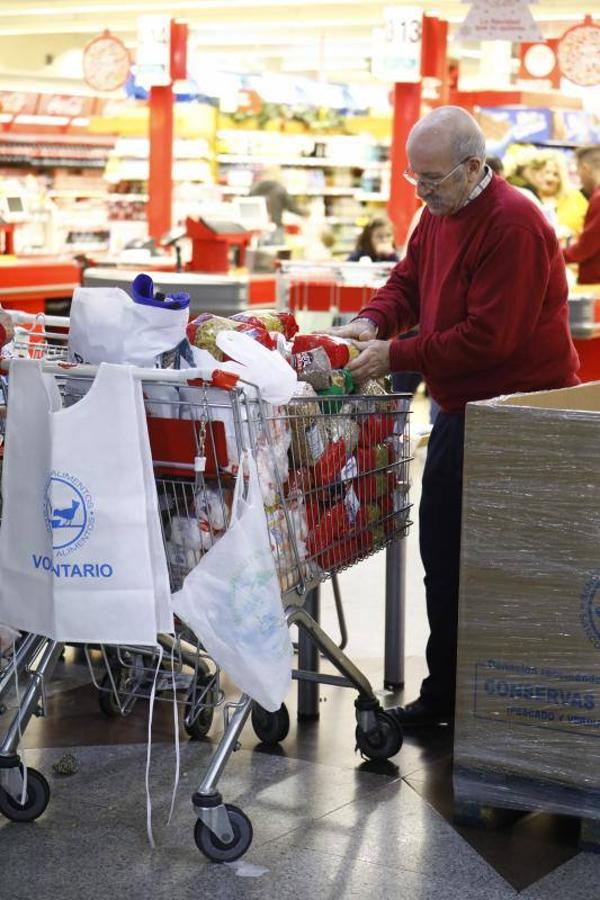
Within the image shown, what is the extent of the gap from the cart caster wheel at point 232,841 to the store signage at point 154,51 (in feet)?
41.3

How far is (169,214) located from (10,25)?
660 centimetres

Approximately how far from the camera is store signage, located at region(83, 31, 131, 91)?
15.2m

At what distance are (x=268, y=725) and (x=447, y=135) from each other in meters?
1.54

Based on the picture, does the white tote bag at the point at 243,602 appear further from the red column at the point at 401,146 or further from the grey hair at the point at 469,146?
the red column at the point at 401,146

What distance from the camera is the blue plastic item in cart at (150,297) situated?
2818 millimetres

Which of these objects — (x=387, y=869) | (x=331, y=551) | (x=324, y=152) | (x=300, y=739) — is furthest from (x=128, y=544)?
(x=324, y=152)

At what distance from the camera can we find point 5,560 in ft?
9.36

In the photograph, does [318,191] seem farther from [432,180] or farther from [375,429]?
[375,429]

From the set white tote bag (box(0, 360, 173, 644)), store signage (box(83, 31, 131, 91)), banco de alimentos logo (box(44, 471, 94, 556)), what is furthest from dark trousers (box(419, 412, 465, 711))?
store signage (box(83, 31, 131, 91))

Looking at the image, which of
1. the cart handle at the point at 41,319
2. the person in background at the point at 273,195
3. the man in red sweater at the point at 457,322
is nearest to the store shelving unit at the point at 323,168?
the person in background at the point at 273,195

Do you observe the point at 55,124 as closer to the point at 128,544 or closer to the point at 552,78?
the point at 552,78

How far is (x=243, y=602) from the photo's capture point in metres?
2.64

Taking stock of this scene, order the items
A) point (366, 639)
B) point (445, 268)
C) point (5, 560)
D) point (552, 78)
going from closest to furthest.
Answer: point (5, 560)
point (445, 268)
point (366, 639)
point (552, 78)

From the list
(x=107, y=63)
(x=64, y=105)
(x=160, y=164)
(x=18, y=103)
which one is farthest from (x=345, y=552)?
(x=64, y=105)
